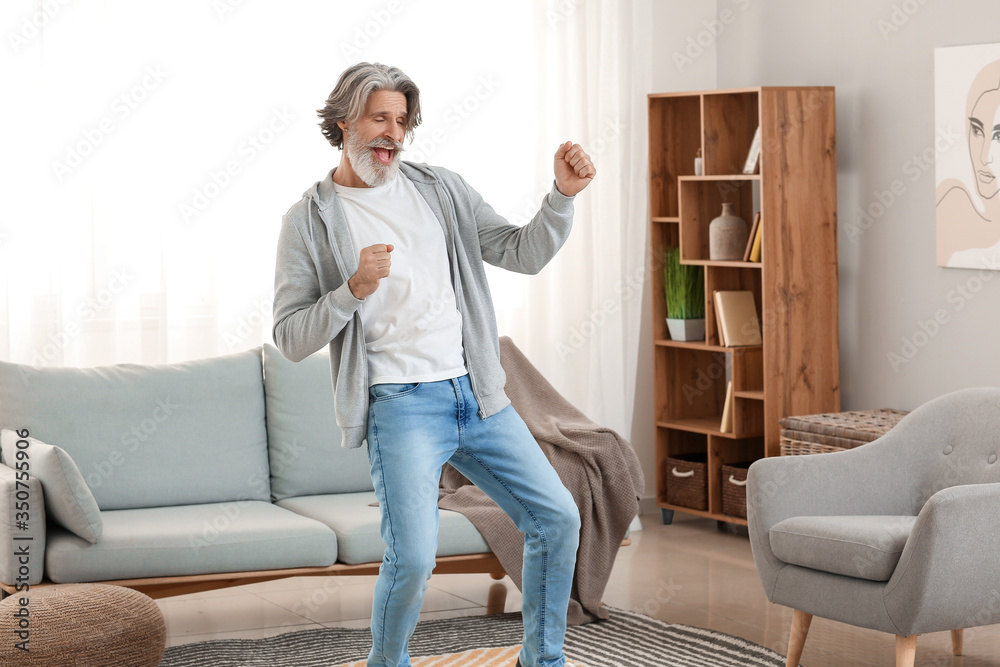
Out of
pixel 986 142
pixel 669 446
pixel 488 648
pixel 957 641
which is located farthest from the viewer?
pixel 669 446

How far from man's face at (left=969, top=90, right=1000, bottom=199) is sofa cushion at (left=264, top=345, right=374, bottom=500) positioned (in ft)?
7.62

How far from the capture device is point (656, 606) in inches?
152

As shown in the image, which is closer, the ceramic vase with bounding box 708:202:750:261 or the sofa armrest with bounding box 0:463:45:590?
the sofa armrest with bounding box 0:463:45:590

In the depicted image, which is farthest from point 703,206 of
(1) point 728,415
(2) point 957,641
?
(2) point 957,641

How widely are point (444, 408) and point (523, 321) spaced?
8.42ft

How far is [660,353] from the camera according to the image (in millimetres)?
5133

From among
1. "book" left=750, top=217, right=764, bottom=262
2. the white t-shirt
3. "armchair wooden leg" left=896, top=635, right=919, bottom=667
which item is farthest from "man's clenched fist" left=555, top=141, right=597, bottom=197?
"book" left=750, top=217, right=764, bottom=262

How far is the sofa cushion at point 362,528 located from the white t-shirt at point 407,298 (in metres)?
1.09

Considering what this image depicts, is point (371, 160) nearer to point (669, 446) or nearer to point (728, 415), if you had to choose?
point (728, 415)

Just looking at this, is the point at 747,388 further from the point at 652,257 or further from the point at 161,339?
the point at 161,339

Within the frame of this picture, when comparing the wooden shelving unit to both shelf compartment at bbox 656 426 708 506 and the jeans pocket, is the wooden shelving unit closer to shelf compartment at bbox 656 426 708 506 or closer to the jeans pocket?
shelf compartment at bbox 656 426 708 506

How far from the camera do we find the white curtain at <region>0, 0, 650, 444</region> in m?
4.16

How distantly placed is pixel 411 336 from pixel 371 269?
24 cm

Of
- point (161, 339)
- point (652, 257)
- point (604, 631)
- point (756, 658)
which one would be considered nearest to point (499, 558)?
point (604, 631)
